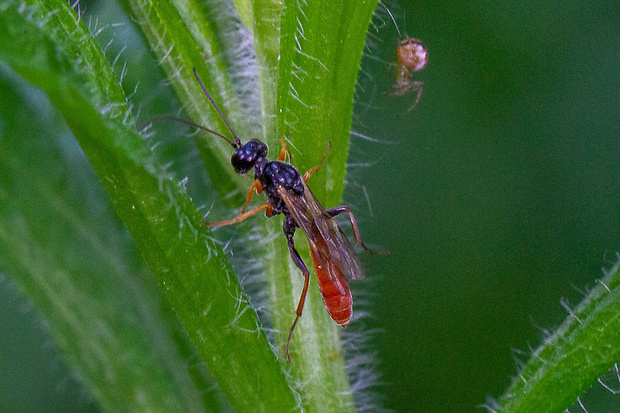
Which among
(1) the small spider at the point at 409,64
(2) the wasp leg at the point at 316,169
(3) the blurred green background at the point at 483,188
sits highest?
(2) the wasp leg at the point at 316,169

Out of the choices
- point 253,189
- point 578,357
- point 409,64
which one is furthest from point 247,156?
point 409,64

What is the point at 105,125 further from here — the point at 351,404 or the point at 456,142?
the point at 456,142

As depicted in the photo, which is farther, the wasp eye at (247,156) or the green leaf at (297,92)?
the wasp eye at (247,156)

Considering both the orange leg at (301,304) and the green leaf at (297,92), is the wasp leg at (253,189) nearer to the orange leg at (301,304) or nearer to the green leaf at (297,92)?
the green leaf at (297,92)

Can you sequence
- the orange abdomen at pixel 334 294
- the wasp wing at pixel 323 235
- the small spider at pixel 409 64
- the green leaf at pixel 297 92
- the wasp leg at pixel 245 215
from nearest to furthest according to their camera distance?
the green leaf at pixel 297 92
the wasp leg at pixel 245 215
the orange abdomen at pixel 334 294
the wasp wing at pixel 323 235
the small spider at pixel 409 64

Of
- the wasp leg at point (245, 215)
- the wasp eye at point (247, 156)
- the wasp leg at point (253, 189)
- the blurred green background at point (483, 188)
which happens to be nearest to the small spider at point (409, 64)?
the blurred green background at point (483, 188)

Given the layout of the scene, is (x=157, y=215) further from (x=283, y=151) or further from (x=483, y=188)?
(x=483, y=188)
